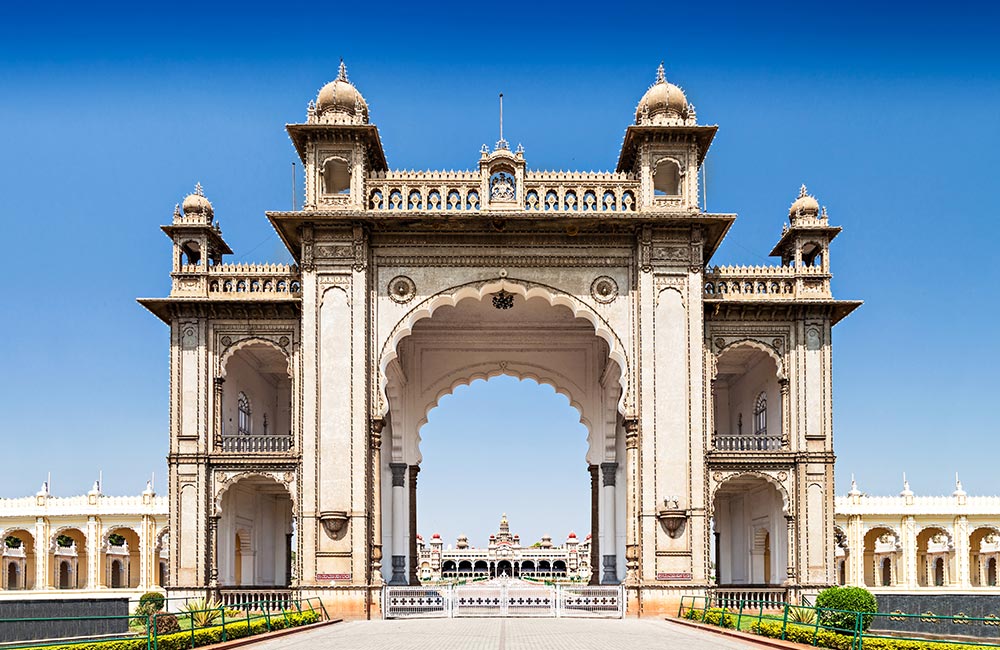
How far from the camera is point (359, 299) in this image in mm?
27969

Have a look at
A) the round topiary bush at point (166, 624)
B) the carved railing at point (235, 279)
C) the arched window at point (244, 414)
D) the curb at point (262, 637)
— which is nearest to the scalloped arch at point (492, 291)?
the carved railing at point (235, 279)

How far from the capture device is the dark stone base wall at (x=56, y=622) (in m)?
20.2

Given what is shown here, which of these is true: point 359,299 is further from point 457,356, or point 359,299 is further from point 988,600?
point 988,600

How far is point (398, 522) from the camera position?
1344 inches

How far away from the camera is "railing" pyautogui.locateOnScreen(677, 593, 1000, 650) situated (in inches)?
668

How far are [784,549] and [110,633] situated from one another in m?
17.0

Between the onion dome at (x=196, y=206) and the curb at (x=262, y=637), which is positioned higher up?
the onion dome at (x=196, y=206)

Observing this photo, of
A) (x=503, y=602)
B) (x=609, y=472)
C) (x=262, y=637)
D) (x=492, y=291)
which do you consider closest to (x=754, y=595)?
(x=503, y=602)

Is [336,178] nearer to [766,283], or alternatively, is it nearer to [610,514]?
[766,283]

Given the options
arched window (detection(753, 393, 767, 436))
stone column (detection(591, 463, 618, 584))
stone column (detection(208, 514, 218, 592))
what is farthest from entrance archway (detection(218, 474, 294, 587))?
arched window (detection(753, 393, 767, 436))

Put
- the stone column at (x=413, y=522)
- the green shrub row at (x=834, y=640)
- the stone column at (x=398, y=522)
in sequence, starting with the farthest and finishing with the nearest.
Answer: the stone column at (x=413, y=522), the stone column at (x=398, y=522), the green shrub row at (x=834, y=640)

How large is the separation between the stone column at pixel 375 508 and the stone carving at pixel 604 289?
6212 mm

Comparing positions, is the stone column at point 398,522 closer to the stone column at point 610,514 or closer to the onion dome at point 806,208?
the stone column at point 610,514

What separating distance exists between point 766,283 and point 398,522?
13.1 meters
